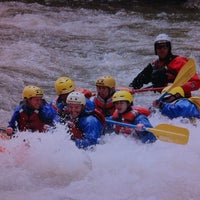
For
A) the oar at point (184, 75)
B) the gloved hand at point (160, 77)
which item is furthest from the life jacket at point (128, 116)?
the gloved hand at point (160, 77)

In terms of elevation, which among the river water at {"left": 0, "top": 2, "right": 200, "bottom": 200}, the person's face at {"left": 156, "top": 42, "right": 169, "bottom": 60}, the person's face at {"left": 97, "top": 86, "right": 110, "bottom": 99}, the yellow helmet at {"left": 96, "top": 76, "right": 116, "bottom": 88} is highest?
the person's face at {"left": 156, "top": 42, "right": 169, "bottom": 60}

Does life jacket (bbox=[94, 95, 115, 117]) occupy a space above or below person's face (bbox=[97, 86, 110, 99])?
below

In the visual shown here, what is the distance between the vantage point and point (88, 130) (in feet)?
18.0

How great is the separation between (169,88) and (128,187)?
167 centimetres

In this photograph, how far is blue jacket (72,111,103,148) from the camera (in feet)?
17.8

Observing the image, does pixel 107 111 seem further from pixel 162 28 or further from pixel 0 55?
pixel 162 28

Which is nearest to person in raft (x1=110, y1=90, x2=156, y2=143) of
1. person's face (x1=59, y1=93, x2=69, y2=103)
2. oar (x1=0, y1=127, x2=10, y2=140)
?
person's face (x1=59, y1=93, x2=69, y2=103)

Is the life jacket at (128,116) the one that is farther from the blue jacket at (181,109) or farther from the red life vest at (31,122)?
the red life vest at (31,122)

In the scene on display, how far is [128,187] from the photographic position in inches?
201

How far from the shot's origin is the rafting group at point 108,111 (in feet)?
17.9

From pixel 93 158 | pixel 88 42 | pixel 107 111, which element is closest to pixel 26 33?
Result: pixel 88 42

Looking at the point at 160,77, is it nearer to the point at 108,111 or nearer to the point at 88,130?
the point at 108,111

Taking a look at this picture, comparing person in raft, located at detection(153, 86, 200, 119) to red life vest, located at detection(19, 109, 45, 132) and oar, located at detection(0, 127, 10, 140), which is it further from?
oar, located at detection(0, 127, 10, 140)

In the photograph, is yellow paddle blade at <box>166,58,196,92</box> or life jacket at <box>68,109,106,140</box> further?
yellow paddle blade at <box>166,58,196,92</box>
